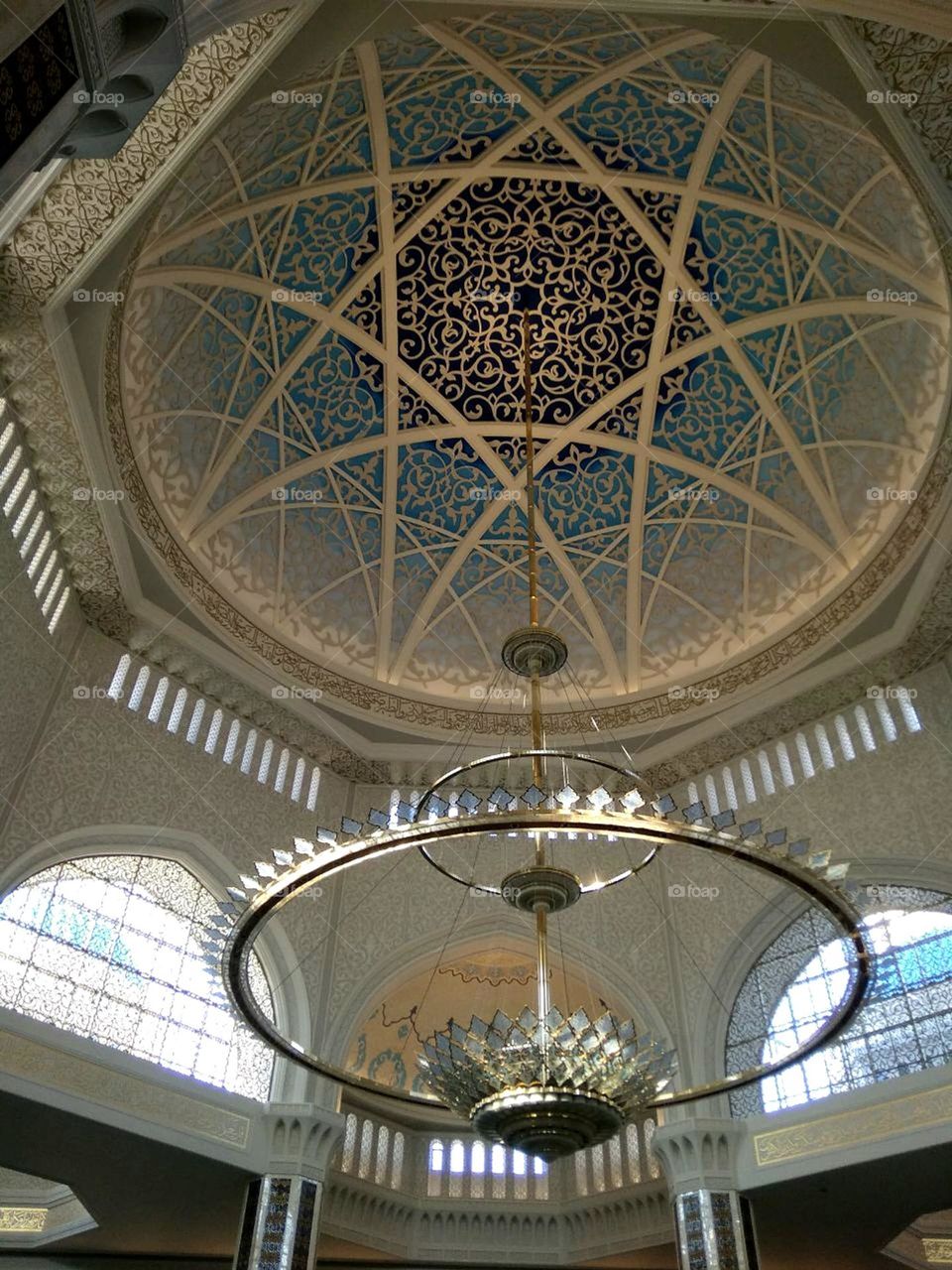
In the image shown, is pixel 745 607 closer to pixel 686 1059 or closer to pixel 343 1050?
pixel 686 1059

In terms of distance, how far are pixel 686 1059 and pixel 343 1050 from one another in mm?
3707

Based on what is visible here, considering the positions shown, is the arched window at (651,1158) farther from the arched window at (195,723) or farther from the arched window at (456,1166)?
the arched window at (195,723)

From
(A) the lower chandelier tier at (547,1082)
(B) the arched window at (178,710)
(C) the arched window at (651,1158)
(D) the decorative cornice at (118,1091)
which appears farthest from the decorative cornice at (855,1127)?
(B) the arched window at (178,710)

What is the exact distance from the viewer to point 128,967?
10570mm

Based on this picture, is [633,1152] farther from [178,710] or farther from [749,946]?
[178,710]

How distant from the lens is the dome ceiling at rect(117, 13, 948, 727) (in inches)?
391

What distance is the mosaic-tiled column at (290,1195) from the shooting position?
9.60m

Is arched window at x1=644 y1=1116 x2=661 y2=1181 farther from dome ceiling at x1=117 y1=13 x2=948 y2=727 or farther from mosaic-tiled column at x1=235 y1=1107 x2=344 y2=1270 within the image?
dome ceiling at x1=117 y1=13 x2=948 y2=727

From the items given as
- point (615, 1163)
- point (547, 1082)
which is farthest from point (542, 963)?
point (615, 1163)

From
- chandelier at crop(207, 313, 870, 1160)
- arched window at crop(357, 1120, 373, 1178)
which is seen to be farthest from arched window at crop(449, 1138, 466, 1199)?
chandelier at crop(207, 313, 870, 1160)

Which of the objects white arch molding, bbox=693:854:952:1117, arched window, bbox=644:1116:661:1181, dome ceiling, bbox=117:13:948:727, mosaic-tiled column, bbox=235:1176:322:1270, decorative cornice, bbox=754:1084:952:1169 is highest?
dome ceiling, bbox=117:13:948:727

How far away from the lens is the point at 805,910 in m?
11.5

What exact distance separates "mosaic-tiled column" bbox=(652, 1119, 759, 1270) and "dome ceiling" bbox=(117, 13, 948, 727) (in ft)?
17.0

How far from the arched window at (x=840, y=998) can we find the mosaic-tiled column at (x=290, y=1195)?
14.0 ft
